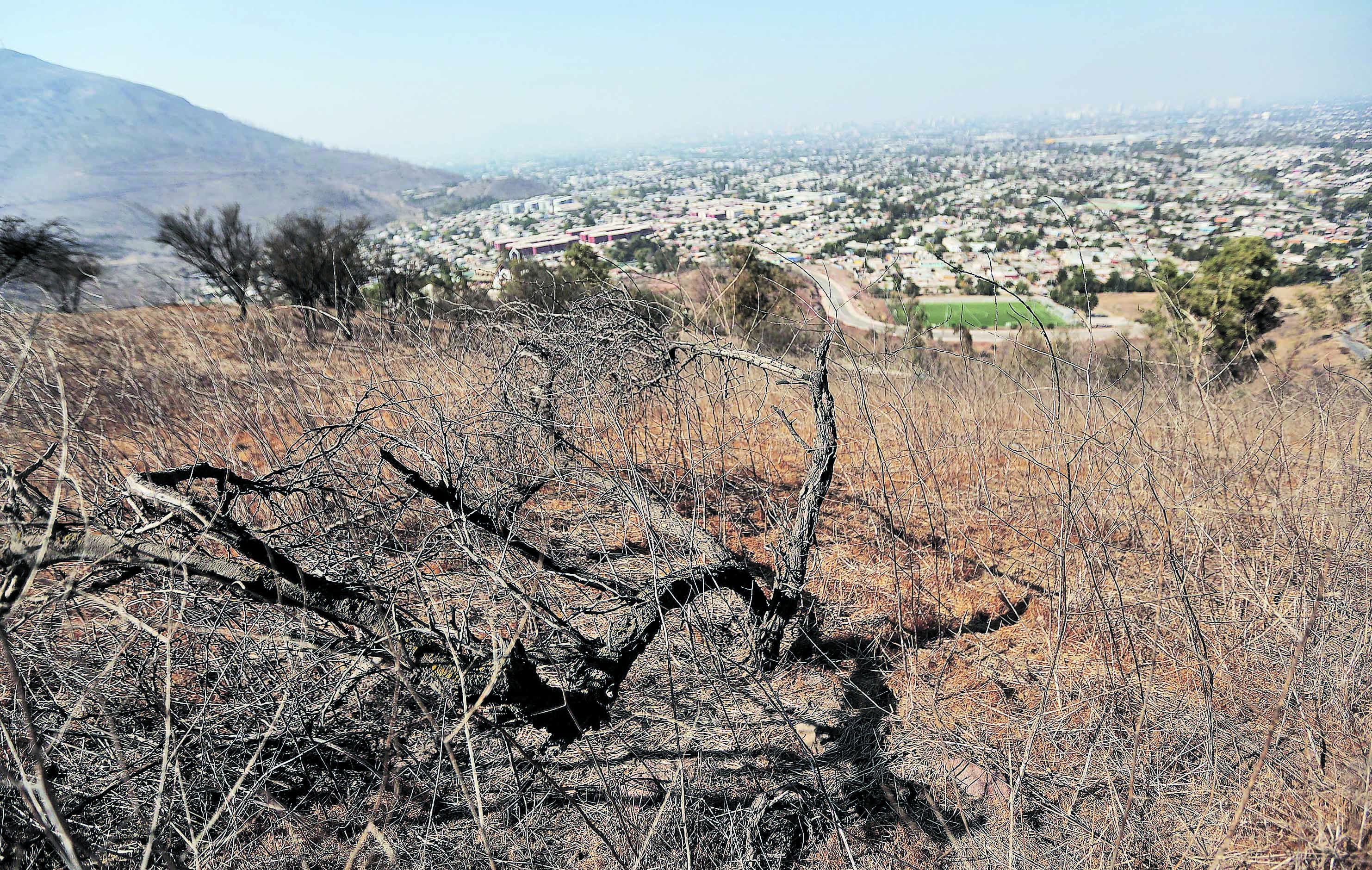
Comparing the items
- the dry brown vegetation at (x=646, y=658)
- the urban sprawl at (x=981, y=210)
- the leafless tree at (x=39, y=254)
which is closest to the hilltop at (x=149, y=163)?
the urban sprawl at (x=981, y=210)

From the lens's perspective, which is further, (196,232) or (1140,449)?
(196,232)

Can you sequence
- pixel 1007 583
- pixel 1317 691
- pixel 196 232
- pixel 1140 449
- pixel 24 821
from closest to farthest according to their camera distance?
pixel 24 821 → pixel 1317 691 → pixel 1140 449 → pixel 1007 583 → pixel 196 232

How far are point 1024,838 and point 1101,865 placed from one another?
32cm

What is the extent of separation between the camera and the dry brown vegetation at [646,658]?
58.2 inches

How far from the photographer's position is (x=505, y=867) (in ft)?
5.75

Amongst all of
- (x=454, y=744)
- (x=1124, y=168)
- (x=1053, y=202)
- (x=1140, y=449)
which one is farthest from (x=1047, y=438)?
(x=1124, y=168)

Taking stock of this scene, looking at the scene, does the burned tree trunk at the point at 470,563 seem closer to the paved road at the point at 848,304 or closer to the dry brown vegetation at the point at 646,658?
the dry brown vegetation at the point at 646,658

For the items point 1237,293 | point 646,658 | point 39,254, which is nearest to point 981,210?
point 1237,293

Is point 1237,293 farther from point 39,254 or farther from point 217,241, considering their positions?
point 217,241

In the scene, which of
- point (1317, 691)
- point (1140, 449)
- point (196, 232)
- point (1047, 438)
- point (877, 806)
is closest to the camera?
point (1317, 691)

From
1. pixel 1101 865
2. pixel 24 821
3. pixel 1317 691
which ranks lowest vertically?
pixel 1101 865

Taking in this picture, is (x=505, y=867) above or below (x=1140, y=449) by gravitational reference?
below

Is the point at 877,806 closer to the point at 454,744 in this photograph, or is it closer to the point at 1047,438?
the point at 454,744

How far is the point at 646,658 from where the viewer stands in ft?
9.06
